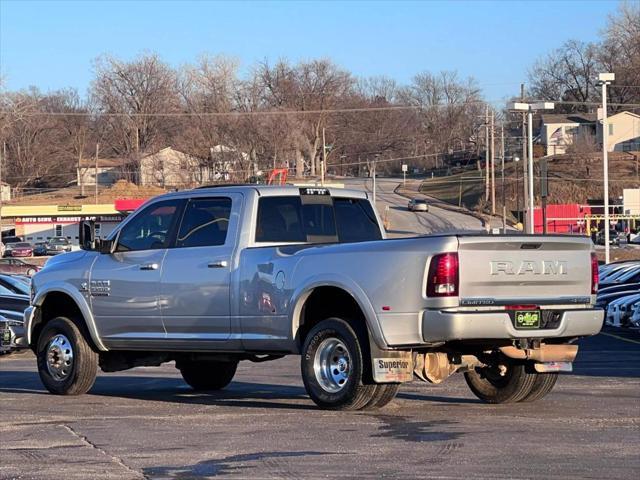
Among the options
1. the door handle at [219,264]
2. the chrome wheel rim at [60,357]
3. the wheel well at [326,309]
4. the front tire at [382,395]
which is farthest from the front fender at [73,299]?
the front tire at [382,395]

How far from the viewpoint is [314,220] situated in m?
11.3

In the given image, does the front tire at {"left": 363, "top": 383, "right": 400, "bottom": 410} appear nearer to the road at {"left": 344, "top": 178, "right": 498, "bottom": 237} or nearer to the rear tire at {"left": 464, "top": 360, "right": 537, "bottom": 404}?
the rear tire at {"left": 464, "top": 360, "right": 537, "bottom": 404}

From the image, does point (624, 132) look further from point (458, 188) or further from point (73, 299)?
point (73, 299)

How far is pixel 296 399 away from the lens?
11523 mm

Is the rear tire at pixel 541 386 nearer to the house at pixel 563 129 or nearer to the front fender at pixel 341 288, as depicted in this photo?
the front fender at pixel 341 288

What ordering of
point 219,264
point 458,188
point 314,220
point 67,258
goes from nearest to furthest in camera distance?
point 219,264
point 314,220
point 67,258
point 458,188

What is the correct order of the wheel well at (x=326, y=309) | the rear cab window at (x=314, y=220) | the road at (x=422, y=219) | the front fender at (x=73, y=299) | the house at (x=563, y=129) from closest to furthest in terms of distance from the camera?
the wheel well at (x=326, y=309)
the rear cab window at (x=314, y=220)
the front fender at (x=73, y=299)
the road at (x=422, y=219)
the house at (x=563, y=129)

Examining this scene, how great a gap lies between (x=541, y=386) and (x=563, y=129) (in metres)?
110

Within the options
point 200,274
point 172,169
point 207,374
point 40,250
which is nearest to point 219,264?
point 200,274

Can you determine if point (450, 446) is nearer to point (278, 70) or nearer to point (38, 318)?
point (38, 318)

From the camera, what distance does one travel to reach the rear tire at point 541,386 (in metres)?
10.7

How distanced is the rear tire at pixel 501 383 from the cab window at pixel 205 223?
2.86 metres

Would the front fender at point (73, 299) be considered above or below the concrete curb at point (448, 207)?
below

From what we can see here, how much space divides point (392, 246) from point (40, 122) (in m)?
106
